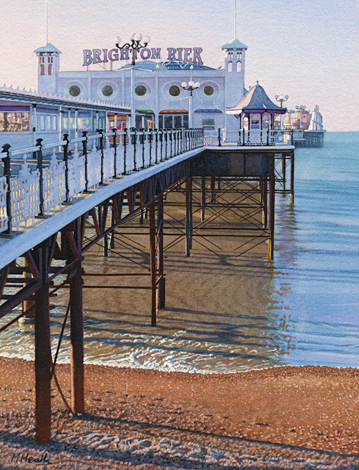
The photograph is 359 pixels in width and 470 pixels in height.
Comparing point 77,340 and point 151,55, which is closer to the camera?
point 77,340

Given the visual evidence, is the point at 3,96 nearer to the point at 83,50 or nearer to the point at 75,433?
the point at 75,433

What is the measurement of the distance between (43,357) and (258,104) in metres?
26.2

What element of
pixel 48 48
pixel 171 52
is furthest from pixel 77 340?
pixel 171 52

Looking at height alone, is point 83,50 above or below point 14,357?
above

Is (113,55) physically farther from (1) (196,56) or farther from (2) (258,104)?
(2) (258,104)

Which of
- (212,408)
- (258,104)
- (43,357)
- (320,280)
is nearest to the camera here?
(43,357)

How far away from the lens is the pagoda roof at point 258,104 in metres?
32.9

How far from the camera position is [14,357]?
15.1 m

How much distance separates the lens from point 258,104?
33.2m

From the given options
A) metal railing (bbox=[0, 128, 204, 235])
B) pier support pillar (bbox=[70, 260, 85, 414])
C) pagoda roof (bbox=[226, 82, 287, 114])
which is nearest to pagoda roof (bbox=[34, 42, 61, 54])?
pagoda roof (bbox=[226, 82, 287, 114])

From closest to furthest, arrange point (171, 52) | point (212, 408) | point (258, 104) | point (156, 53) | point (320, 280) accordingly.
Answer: point (212, 408) → point (320, 280) → point (258, 104) → point (156, 53) → point (171, 52)

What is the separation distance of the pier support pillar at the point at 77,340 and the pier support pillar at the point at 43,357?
1.40m

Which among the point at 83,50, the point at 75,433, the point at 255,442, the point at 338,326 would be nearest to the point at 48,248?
the point at 75,433

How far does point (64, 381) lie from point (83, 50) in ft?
163
